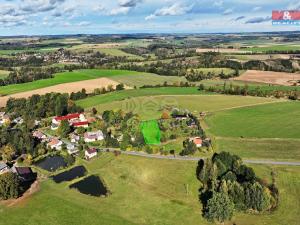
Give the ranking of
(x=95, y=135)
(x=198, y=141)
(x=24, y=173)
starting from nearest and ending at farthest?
1. (x=24, y=173)
2. (x=198, y=141)
3. (x=95, y=135)

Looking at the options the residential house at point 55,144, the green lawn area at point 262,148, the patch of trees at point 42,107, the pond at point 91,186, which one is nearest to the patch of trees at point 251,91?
the green lawn area at point 262,148

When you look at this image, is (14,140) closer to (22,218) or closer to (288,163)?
(22,218)

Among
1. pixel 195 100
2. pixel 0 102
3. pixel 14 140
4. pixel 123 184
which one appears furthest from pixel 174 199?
pixel 0 102

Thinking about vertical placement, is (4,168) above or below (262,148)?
below

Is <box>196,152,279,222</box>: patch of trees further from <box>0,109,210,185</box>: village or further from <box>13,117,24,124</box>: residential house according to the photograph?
<box>13,117,24,124</box>: residential house

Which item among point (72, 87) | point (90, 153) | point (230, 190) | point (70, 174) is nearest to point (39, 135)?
point (90, 153)

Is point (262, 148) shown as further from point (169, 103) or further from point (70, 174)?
point (169, 103)
